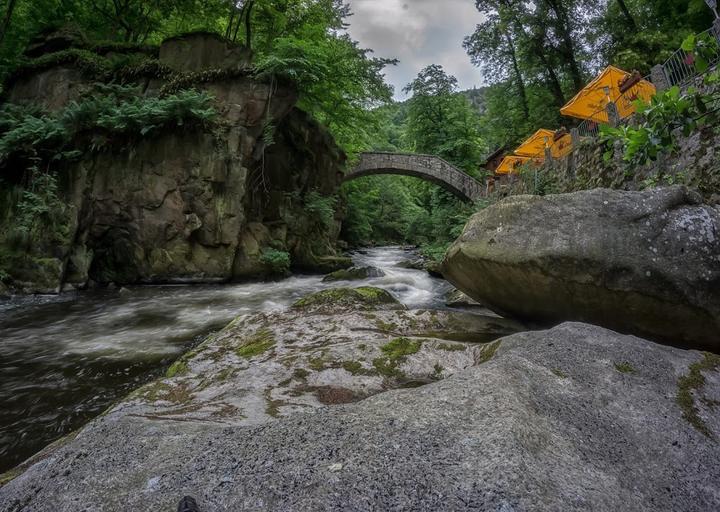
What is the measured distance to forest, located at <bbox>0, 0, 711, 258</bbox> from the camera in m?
13.4

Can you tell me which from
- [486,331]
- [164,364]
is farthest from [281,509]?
[164,364]

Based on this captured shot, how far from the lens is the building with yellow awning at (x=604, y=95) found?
980cm

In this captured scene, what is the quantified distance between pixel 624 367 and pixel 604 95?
13.3 metres

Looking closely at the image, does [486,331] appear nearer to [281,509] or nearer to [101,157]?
[281,509]

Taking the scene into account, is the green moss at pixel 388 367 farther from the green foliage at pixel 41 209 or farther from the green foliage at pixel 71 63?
the green foliage at pixel 71 63

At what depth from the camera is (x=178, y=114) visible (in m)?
10.4

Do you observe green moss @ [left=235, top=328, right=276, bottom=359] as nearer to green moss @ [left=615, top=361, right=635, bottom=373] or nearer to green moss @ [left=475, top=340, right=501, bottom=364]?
green moss @ [left=475, top=340, right=501, bottom=364]

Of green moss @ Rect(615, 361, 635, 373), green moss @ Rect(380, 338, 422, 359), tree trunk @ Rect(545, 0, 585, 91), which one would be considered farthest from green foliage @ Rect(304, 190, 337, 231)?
tree trunk @ Rect(545, 0, 585, 91)

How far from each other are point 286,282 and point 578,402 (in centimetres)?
1097

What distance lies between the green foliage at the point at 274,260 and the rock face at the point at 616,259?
8.79 metres

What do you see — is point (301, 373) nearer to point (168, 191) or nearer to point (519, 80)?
point (168, 191)

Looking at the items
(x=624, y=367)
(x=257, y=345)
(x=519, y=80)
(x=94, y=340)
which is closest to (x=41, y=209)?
(x=94, y=340)

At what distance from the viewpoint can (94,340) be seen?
595cm

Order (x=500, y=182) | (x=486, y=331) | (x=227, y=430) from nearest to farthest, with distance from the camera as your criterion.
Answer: (x=227, y=430) < (x=486, y=331) < (x=500, y=182)
